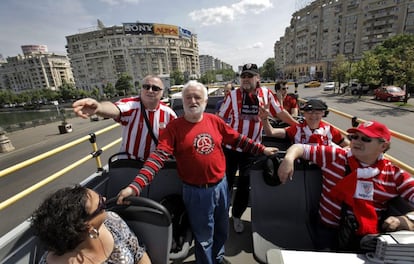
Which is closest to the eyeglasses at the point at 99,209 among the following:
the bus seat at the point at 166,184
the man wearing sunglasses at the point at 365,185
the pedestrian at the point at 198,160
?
the pedestrian at the point at 198,160

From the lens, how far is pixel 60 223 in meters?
1.03

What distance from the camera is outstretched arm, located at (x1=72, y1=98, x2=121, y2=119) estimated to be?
1.66 meters

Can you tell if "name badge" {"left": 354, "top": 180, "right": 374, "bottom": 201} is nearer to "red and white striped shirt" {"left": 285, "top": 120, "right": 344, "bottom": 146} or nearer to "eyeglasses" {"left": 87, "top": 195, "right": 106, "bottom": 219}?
"red and white striped shirt" {"left": 285, "top": 120, "right": 344, "bottom": 146}

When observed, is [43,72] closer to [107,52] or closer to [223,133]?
[107,52]

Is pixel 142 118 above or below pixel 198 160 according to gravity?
above

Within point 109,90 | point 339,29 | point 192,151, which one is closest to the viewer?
point 192,151

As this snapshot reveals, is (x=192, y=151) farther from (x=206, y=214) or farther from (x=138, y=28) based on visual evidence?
(x=138, y=28)

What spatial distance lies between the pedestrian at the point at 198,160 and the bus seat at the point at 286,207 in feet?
1.47

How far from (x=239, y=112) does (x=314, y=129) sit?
88 centimetres

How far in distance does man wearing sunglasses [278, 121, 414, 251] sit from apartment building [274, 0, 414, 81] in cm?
5004

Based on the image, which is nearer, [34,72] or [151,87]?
[151,87]

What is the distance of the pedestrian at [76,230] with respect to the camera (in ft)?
3.39

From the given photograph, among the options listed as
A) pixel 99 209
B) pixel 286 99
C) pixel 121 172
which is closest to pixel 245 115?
pixel 121 172

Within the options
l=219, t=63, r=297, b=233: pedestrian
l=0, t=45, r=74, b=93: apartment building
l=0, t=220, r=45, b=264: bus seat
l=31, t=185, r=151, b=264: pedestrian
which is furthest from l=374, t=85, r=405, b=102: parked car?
l=0, t=45, r=74, b=93: apartment building
